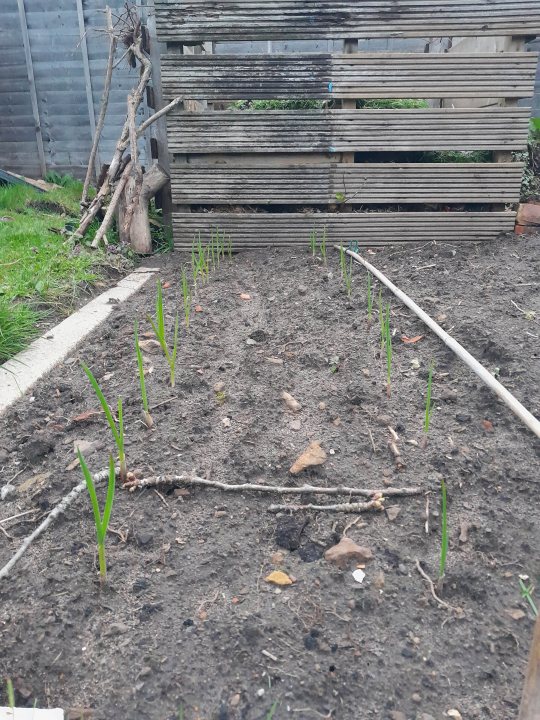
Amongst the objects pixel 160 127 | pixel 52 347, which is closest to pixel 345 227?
pixel 160 127

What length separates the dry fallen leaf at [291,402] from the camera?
175 cm

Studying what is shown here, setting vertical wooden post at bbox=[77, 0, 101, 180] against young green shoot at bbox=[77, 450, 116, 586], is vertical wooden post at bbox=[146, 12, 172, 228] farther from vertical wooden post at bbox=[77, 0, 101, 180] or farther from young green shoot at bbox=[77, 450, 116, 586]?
vertical wooden post at bbox=[77, 0, 101, 180]

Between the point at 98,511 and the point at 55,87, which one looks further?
the point at 55,87

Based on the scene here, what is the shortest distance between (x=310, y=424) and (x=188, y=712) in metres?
0.90

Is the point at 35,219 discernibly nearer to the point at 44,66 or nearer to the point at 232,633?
the point at 44,66

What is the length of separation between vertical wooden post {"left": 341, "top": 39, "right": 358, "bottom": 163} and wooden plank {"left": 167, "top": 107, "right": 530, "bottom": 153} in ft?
0.19

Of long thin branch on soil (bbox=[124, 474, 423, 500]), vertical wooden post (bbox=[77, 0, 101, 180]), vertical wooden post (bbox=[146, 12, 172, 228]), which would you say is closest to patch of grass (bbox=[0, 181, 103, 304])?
vertical wooden post (bbox=[146, 12, 172, 228])

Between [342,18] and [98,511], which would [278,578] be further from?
[342,18]

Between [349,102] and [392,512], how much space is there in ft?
9.47

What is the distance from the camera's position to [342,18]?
3248 millimetres

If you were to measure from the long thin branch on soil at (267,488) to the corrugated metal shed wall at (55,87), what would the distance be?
6235 millimetres

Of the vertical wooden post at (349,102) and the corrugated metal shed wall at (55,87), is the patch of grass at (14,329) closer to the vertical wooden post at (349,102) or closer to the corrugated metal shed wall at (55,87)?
the vertical wooden post at (349,102)

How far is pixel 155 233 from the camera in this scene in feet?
13.3

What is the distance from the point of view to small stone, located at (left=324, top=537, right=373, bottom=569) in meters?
1.15
